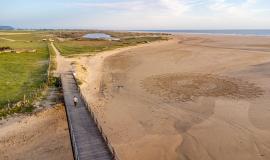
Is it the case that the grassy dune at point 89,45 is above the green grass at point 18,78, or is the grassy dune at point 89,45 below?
above

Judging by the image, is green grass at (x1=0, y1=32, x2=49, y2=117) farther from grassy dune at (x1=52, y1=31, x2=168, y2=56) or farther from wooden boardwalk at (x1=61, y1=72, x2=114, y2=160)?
grassy dune at (x1=52, y1=31, x2=168, y2=56)

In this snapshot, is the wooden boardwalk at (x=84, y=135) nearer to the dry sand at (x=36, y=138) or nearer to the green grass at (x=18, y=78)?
the dry sand at (x=36, y=138)

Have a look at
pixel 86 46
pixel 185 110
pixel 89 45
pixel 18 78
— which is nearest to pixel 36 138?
pixel 185 110

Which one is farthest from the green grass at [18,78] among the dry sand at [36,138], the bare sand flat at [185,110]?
the bare sand flat at [185,110]

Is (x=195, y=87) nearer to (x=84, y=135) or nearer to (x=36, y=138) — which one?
(x=84, y=135)

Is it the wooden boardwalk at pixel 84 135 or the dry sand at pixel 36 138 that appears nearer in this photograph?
the wooden boardwalk at pixel 84 135

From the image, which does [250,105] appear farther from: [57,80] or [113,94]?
[57,80]

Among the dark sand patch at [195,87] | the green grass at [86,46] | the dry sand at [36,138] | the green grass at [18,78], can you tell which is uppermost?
the dark sand patch at [195,87]
